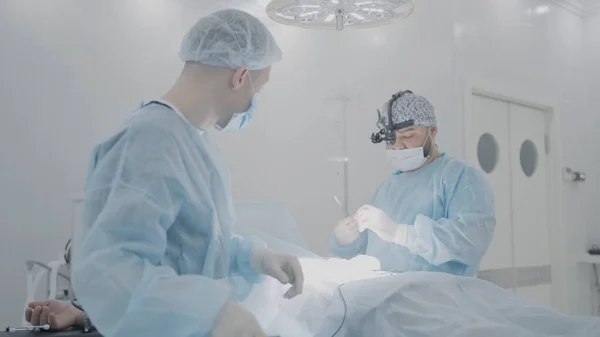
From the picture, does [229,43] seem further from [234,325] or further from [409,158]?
[409,158]

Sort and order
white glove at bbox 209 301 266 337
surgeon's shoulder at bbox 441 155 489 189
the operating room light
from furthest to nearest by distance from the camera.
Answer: the operating room light
surgeon's shoulder at bbox 441 155 489 189
white glove at bbox 209 301 266 337

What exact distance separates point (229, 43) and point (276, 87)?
7.85ft

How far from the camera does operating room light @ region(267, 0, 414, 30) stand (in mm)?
2475

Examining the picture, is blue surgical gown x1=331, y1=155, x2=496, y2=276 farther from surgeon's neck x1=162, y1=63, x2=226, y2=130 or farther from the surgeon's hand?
the surgeon's hand

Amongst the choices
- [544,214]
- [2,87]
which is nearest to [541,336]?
[2,87]

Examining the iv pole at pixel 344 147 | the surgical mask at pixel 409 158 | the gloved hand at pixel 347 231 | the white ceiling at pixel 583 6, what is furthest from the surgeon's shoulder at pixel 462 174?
the white ceiling at pixel 583 6

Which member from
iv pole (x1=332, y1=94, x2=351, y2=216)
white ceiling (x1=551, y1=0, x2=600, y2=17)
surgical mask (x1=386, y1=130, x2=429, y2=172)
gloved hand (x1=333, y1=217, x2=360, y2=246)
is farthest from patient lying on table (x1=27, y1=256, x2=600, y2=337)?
white ceiling (x1=551, y1=0, x2=600, y2=17)

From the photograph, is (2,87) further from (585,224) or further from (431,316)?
(585,224)

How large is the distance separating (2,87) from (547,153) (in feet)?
12.0

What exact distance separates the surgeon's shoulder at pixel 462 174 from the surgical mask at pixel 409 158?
0.42 ft

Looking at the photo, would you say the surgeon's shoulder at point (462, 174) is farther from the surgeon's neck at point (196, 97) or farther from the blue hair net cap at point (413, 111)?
the surgeon's neck at point (196, 97)

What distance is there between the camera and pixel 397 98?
2.56 m

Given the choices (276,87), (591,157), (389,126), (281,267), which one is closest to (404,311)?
(281,267)

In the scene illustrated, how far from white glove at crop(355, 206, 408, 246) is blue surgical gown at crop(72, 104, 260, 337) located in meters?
0.98
